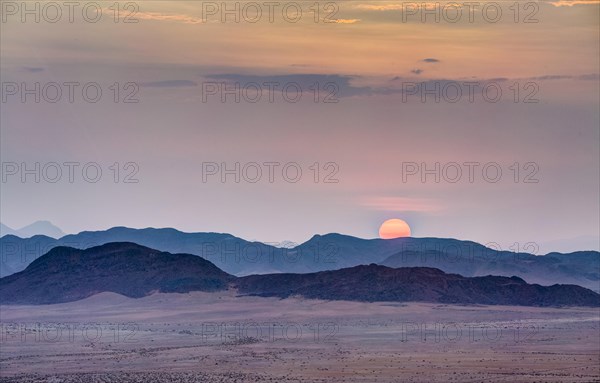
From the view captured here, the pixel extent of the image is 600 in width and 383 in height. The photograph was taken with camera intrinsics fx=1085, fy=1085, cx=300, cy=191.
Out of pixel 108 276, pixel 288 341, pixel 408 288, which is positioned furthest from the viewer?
pixel 108 276

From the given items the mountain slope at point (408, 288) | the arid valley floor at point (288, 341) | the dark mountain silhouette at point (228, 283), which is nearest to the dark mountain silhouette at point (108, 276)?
the dark mountain silhouette at point (228, 283)

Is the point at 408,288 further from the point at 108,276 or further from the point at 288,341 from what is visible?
the point at 288,341

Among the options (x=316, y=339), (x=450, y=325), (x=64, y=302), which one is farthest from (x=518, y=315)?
(x=64, y=302)

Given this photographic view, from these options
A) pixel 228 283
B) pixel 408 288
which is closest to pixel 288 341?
pixel 408 288

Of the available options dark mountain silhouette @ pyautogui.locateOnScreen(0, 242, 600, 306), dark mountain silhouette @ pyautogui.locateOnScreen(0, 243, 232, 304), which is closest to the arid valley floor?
dark mountain silhouette @ pyautogui.locateOnScreen(0, 243, 232, 304)

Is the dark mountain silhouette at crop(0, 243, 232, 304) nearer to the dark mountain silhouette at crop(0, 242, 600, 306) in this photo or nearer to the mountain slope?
the dark mountain silhouette at crop(0, 242, 600, 306)

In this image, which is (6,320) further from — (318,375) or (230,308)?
(318,375)

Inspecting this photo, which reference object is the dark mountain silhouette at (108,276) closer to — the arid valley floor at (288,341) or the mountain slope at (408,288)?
the arid valley floor at (288,341)
